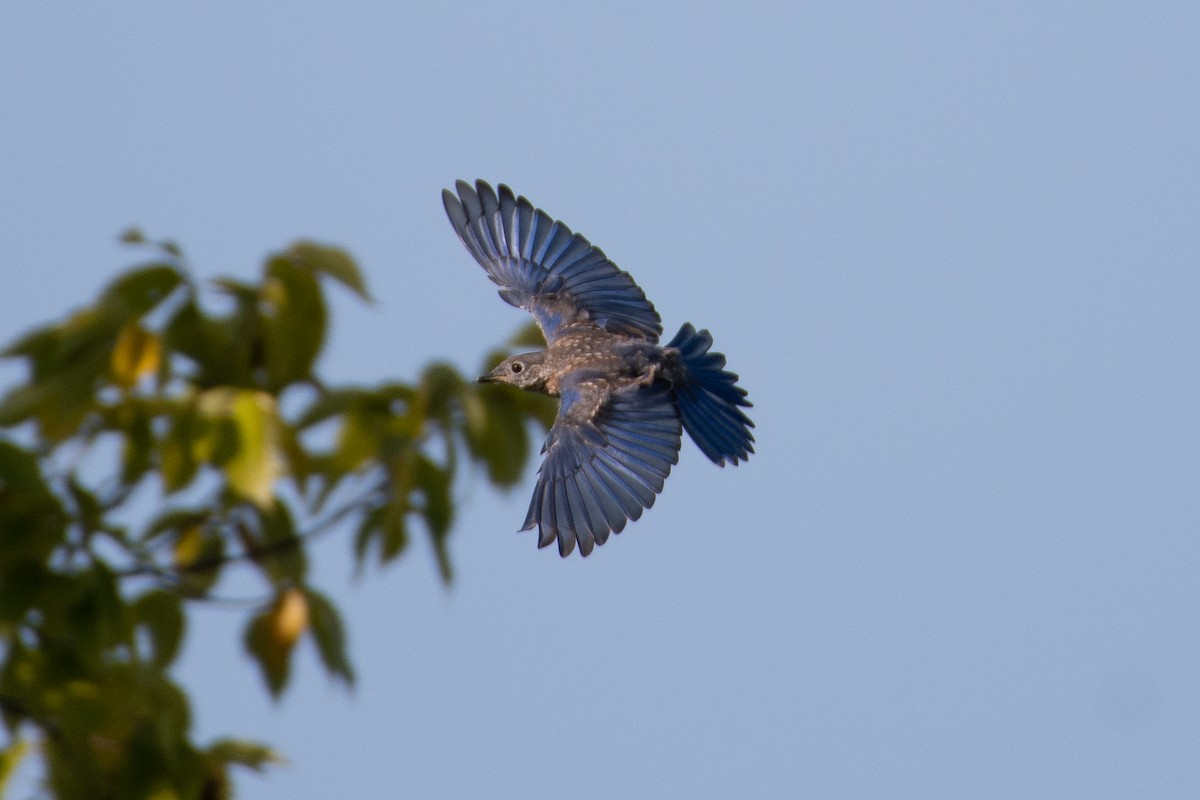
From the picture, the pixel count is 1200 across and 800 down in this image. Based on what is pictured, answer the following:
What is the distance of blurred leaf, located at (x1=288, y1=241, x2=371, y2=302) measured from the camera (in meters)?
3.50

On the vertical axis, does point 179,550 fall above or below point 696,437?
below

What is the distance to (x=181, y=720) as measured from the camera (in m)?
3.21

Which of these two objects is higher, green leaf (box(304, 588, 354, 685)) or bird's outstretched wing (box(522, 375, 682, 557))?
bird's outstretched wing (box(522, 375, 682, 557))

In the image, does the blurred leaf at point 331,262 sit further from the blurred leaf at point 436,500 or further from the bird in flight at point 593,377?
the bird in flight at point 593,377

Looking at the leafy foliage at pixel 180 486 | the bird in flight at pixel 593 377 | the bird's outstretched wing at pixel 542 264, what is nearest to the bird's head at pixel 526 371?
the bird in flight at pixel 593 377

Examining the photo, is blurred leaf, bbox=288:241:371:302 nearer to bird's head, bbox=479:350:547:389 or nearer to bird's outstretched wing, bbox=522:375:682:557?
bird's outstretched wing, bbox=522:375:682:557

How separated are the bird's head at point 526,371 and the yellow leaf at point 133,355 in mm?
6507

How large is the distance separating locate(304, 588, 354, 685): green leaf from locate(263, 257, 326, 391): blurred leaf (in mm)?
471

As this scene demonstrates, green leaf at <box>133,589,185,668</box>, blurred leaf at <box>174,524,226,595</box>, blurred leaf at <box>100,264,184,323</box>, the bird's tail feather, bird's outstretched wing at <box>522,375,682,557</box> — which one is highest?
the bird's tail feather

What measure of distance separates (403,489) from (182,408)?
1.55 ft

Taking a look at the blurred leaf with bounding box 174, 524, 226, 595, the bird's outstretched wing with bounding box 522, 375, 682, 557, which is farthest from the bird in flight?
the blurred leaf with bounding box 174, 524, 226, 595

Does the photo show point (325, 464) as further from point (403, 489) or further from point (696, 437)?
point (696, 437)

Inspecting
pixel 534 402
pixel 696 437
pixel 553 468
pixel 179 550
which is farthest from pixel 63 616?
pixel 696 437

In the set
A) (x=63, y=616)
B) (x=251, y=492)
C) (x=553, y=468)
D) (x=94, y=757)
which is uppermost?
(x=553, y=468)
